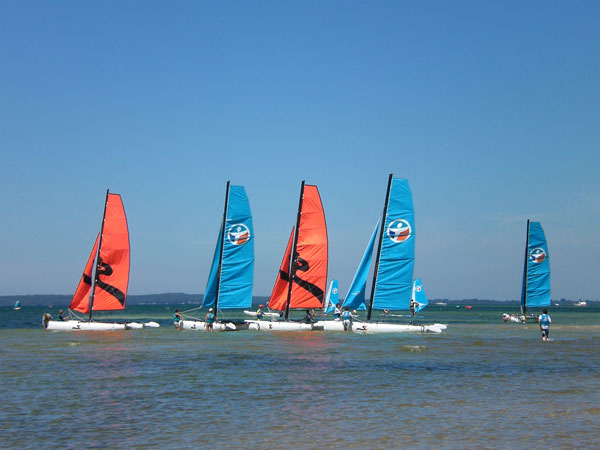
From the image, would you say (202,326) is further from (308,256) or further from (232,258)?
(308,256)

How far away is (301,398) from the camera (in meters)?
19.5

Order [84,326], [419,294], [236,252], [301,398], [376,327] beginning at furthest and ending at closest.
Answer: [419,294] < [236,252] < [84,326] < [376,327] < [301,398]

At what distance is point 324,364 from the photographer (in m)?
28.5

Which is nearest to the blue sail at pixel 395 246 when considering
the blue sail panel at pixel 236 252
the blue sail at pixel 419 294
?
the blue sail panel at pixel 236 252

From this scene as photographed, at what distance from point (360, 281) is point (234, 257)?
10.2 m

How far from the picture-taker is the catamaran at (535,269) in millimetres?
71500

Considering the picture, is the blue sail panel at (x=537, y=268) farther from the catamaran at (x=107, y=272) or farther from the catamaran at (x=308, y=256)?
the catamaran at (x=107, y=272)

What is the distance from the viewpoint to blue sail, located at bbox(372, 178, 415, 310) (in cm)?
4753

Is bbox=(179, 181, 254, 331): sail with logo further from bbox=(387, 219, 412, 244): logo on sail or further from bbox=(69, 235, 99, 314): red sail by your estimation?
bbox=(387, 219, 412, 244): logo on sail

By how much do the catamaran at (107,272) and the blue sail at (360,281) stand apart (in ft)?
59.9

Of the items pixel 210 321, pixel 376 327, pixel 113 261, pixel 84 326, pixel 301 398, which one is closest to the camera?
pixel 301 398

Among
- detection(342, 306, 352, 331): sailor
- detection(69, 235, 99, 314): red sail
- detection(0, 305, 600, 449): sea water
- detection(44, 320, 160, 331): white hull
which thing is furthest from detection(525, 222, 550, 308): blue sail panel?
detection(69, 235, 99, 314): red sail

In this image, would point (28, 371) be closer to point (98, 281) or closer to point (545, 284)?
point (98, 281)

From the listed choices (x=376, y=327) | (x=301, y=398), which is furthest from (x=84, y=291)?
(x=301, y=398)
